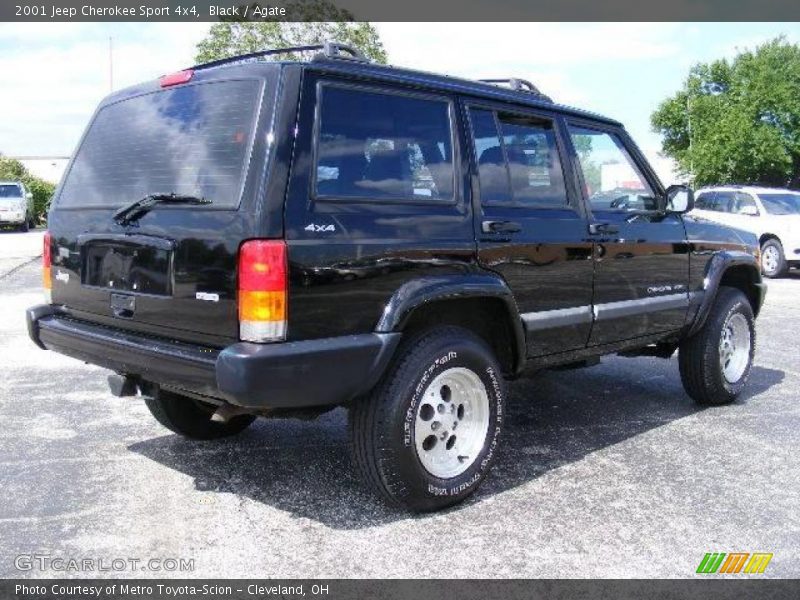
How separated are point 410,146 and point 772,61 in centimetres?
3844

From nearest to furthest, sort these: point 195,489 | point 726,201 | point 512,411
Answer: point 195,489 < point 512,411 < point 726,201

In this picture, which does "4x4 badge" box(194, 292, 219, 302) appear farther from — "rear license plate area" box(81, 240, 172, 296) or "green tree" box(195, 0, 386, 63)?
"green tree" box(195, 0, 386, 63)

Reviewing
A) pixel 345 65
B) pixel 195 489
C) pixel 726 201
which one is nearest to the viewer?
pixel 345 65

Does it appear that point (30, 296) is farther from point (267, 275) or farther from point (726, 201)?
point (726, 201)

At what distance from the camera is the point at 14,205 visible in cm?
2423

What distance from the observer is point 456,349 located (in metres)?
3.63

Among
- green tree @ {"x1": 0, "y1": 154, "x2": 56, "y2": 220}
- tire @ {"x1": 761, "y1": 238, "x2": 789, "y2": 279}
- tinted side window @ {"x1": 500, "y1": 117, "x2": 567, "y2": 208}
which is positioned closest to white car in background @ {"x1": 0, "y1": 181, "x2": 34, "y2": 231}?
green tree @ {"x1": 0, "y1": 154, "x2": 56, "y2": 220}

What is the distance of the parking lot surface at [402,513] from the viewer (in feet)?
10.5

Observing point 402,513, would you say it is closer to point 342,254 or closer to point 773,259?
point 342,254

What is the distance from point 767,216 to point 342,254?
14.0 meters

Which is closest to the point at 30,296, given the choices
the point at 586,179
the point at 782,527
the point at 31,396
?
the point at 31,396

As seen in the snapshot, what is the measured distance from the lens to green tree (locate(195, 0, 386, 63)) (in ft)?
82.6

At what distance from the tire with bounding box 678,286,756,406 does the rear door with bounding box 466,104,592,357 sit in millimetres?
1406

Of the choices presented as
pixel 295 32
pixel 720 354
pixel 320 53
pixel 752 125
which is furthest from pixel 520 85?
pixel 752 125
